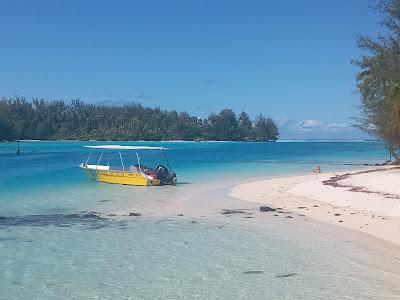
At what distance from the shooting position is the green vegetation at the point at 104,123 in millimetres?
157000

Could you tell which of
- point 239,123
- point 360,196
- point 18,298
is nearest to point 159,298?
point 18,298

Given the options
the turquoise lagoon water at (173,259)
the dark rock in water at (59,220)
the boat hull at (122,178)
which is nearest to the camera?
the turquoise lagoon water at (173,259)

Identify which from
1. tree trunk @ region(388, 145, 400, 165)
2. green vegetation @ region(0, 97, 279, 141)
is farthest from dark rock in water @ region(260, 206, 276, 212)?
green vegetation @ region(0, 97, 279, 141)

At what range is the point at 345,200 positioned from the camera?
59.9 feet

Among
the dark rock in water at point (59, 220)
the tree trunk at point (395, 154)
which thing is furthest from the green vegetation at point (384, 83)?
the dark rock in water at point (59, 220)

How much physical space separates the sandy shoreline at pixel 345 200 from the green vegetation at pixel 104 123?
437 ft

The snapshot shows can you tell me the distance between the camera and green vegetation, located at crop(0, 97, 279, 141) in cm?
15700

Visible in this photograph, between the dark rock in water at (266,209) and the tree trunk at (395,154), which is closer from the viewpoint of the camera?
the dark rock in water at (266,209)

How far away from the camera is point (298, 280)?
866 cm

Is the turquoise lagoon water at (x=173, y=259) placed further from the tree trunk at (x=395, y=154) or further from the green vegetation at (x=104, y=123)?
the green vegetation at (x=104, y=123)

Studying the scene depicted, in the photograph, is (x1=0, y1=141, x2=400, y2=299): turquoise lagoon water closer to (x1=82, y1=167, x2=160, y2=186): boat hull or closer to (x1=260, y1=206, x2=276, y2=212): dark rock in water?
(x1=260, y1=206, x2=276, y2=212): dark rock in water

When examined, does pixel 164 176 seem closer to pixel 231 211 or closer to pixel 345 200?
pixel 231 211

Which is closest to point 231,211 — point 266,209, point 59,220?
point 266,209

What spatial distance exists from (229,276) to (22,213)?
11208 millimetres
